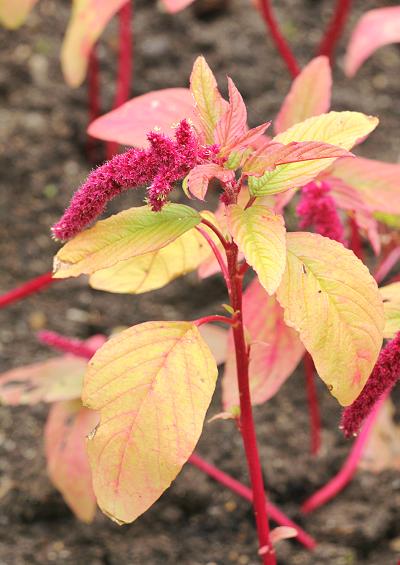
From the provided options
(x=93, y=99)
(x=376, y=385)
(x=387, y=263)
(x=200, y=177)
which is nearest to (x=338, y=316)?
(x=376, y=385)

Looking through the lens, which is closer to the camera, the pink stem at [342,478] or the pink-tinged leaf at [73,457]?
the pink-tinged leaf at [73,457]

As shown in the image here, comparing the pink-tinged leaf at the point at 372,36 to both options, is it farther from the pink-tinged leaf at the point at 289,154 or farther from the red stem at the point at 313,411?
the pink-tinged leaf at the point at 289,154

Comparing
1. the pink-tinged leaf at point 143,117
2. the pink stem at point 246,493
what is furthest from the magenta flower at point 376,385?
the pink stem at point 246,493

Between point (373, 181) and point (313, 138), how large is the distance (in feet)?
0.94

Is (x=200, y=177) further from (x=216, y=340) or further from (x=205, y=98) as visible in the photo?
(x=216, y=340)

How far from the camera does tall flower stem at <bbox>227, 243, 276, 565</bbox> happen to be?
0.89m

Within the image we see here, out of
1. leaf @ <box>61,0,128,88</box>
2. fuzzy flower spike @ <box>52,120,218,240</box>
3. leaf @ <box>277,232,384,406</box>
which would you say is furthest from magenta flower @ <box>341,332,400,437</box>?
leaf @ <box>61,0,128,88</box>

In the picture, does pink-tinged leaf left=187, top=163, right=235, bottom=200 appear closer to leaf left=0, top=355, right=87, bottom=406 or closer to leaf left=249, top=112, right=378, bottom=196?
leaf left=249, top=112, right=378, bottom=196

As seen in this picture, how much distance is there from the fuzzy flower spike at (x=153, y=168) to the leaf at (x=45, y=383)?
0.48 m

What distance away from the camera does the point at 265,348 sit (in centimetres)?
117

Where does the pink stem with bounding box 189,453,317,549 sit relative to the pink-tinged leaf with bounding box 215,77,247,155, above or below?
below

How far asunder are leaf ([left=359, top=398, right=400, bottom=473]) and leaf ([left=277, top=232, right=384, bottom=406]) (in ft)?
2.53

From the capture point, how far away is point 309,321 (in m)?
0.83

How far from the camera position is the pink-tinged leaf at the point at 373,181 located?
3.79 ft
